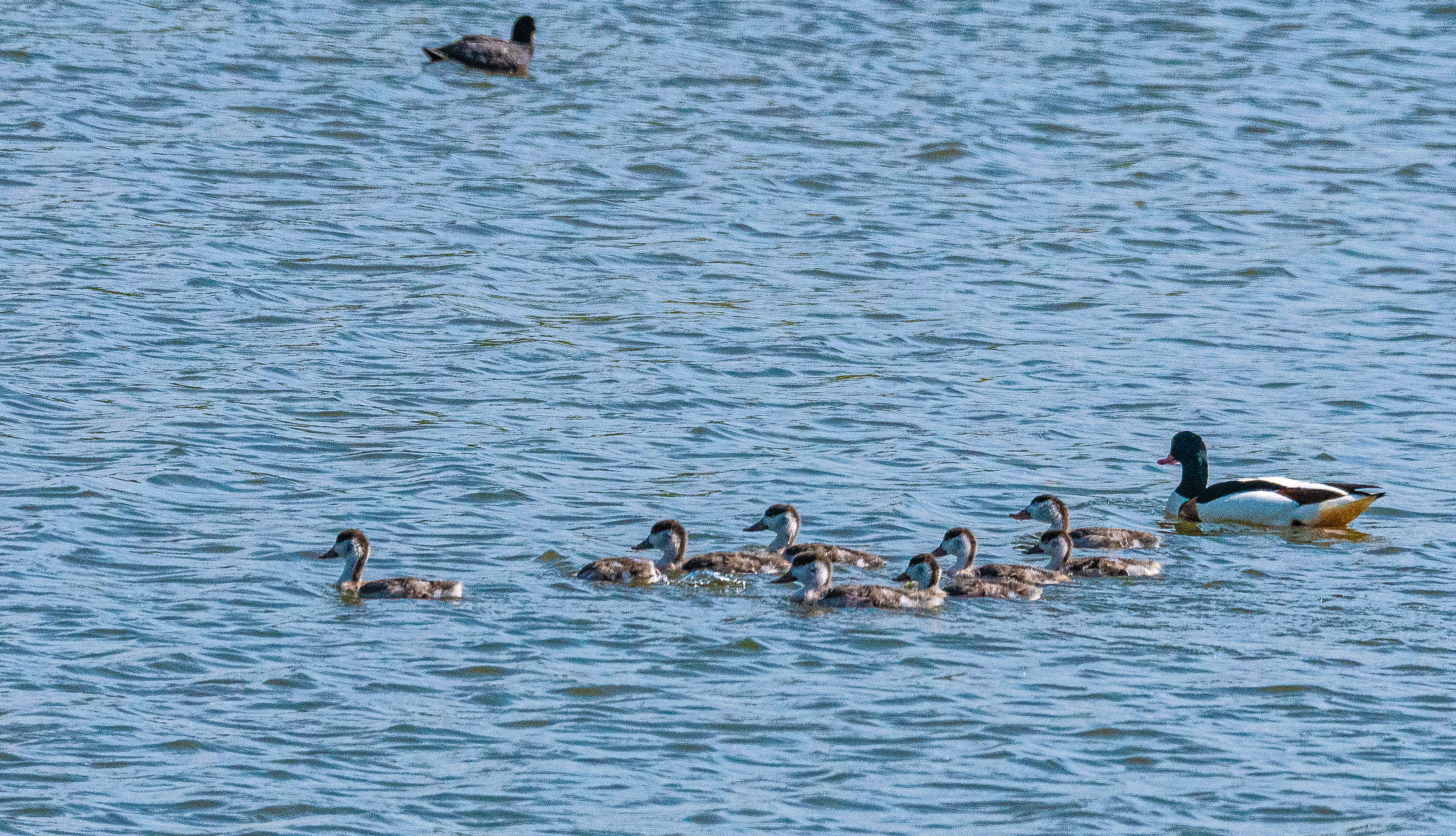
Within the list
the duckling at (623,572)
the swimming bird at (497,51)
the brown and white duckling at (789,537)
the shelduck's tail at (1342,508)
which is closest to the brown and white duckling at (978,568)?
the brown and white duckling at (789,537)

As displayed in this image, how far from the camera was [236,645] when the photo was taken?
39.2ft

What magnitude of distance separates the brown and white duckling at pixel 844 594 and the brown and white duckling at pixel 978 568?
0.52 metres

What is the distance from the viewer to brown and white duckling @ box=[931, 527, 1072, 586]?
13.6m

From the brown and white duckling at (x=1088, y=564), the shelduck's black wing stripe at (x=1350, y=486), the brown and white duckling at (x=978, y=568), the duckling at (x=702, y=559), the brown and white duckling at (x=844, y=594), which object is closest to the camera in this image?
the brown and white duckling at (x=844, y=594)

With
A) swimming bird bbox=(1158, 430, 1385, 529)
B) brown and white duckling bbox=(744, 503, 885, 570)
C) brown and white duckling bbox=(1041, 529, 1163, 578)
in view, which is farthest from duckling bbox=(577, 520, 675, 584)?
swimming bird bbox=(1158, 430, 1385, 529)

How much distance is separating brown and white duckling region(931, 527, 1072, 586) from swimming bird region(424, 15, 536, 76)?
57.8ft

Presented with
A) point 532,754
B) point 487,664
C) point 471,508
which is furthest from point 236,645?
point 471,508

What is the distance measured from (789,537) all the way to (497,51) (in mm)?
17323

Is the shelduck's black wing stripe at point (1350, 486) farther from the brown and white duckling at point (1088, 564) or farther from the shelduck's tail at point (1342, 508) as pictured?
the brown and white duckling at point (1088, 564)

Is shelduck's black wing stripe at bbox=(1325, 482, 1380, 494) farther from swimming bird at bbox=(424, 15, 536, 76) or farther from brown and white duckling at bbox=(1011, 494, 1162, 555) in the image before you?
swimming bird at bbox=(424, 15, 536, 76)

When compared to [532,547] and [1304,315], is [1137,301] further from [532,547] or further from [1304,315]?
[532,547]

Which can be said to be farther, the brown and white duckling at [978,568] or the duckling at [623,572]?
the brown and white duckling at [978,568]

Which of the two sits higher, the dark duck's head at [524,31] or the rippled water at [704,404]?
the dark duck's head at [524,31]

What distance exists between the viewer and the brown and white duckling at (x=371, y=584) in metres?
12.9
